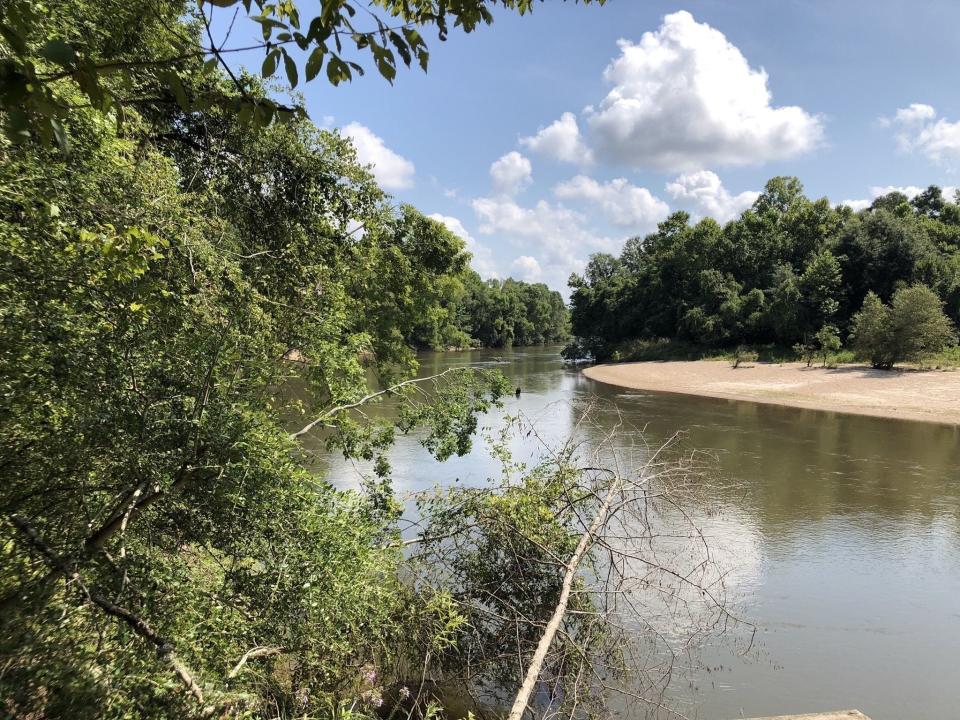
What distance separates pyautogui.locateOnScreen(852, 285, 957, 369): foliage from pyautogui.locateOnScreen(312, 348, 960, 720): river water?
385 inches

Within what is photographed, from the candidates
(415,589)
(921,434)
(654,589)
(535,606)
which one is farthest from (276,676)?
(921,434)

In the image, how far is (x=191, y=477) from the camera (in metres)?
4.07

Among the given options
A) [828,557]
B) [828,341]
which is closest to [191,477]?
[828,557]

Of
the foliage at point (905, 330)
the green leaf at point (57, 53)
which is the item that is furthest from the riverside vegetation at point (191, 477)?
the foliage at point (905, 330)

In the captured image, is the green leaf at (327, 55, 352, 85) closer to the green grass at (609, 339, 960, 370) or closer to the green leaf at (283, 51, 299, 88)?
the green leaf at (283, 51, 299, 88)

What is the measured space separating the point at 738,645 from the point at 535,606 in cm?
312

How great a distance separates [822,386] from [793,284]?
15.0 meters

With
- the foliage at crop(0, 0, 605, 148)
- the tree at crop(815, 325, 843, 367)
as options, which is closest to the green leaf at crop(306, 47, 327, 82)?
the foliage at crop(0, 0, 605, 148)

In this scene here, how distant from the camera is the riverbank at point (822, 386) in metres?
23.4

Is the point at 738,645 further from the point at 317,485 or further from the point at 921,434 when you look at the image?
the point at 921,434

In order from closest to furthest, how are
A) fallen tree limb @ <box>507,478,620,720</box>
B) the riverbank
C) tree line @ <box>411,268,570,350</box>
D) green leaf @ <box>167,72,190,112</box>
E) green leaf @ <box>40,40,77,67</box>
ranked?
green leaf @ <box>40,40,77,67</box> < green leaf @ <box>167,72,190,112</box> < fallen tree limb @ <box>507,478,620,720</box> < the riverbank < tree line @ <box>411,268,570,350</box>

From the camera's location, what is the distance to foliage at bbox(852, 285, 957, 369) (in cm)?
2873

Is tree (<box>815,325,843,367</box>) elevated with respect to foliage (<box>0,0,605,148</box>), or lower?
lower

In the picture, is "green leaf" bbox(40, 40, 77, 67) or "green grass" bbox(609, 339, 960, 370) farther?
"green grass" bbox(609, 339, 960, 370)
